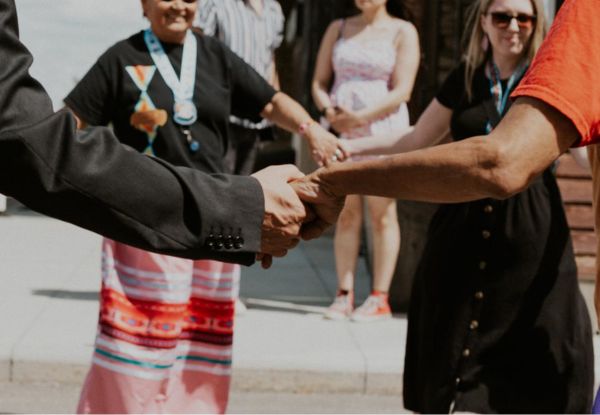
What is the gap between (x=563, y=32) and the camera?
303 cm

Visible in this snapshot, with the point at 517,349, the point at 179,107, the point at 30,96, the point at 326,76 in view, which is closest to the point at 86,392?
the point at 179,107

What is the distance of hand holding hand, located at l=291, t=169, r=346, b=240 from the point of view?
381 centimetres

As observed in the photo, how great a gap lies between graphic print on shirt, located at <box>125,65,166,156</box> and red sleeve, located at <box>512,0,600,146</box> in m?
2.71

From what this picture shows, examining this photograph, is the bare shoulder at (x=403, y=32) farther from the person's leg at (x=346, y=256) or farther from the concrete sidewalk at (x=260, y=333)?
the concrete sidewalk at (x=260, y=333)

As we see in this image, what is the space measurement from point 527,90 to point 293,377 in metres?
4.41

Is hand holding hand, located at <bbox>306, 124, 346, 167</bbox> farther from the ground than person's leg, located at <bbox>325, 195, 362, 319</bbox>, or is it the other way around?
hand holding hand, located at <bbox>306, 124, 346, 167</bbox>

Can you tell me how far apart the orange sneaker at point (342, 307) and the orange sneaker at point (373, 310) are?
0.09m

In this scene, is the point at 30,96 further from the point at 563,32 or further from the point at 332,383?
the point at 332,383

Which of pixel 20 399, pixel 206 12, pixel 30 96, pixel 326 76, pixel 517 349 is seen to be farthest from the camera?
pixel 326 76

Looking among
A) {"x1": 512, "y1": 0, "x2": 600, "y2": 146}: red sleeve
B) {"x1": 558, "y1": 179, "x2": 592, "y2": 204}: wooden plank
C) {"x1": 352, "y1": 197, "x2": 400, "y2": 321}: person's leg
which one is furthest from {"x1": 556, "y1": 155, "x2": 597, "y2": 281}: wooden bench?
{"x1": 512, "y1": 0, "x2": 600, "y2": 146}: red sleeve

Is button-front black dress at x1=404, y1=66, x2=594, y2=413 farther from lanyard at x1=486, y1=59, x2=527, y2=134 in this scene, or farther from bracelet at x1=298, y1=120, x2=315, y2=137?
bracelet at x1=298, y1=120, x2=315, y2=137

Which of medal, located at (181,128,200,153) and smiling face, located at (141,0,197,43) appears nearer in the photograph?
medal, located at (181,128,200,153)

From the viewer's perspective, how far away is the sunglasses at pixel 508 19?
218 inches

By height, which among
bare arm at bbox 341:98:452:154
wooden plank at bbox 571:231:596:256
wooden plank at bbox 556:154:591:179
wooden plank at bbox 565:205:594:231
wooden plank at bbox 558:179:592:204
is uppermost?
bare arm at bbox 341:98:452:154
